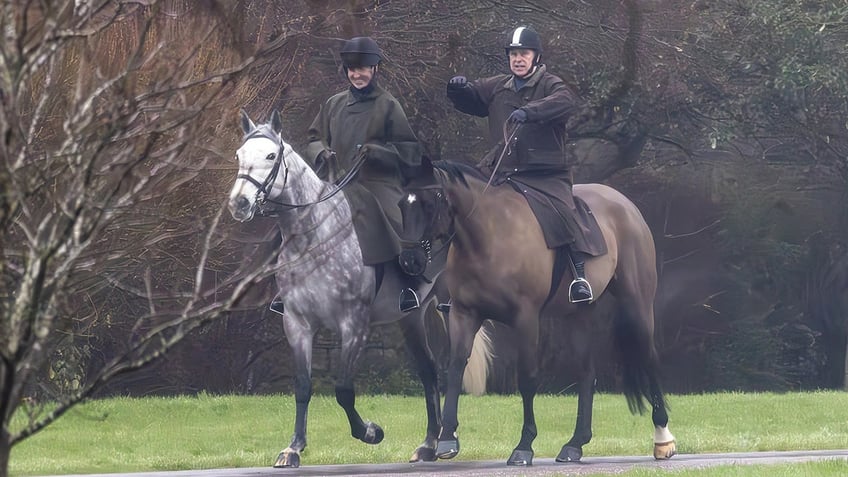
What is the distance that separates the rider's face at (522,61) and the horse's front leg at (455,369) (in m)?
2.09

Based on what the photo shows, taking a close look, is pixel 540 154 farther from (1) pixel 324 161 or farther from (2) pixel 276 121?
(2) pixel 276 121

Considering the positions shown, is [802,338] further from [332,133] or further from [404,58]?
[332,133]

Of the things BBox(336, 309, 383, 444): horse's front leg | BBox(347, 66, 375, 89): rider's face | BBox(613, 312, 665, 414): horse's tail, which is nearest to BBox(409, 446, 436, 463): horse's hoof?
BBox(336, 309, 383, 444): horse's front leg

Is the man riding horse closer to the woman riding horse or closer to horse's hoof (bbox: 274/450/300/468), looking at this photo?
the woman riding horse

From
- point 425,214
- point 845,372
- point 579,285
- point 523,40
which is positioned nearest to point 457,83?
point 523,40

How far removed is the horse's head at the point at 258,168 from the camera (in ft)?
43.2

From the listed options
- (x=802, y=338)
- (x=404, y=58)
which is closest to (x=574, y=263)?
(x=404, y=58)

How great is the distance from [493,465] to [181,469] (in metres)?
2.50

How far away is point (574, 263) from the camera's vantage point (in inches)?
563

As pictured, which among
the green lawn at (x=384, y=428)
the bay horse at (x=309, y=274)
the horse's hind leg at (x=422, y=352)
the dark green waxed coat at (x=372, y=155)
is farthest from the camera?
the horse's hind leg at (x=422, y=352)

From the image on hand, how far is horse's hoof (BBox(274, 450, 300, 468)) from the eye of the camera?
44.1 ft

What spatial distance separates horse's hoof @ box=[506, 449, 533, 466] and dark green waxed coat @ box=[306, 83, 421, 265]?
2079 millimetres

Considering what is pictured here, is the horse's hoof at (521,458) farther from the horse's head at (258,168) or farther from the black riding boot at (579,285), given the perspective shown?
the horse's head at (258,168)

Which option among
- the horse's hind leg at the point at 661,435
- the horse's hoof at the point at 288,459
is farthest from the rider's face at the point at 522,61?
the horse's hoof at the point at 288,459
